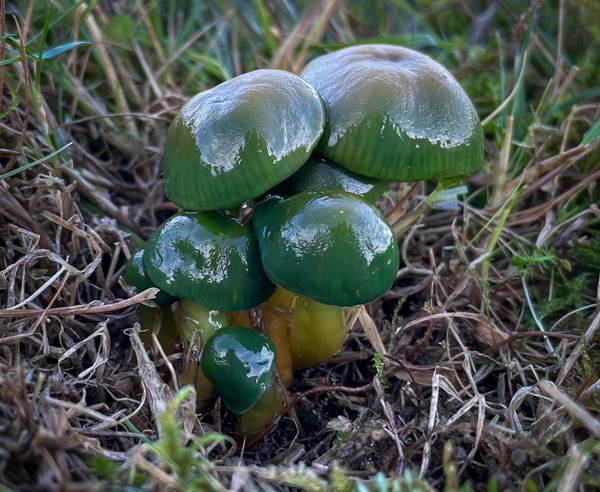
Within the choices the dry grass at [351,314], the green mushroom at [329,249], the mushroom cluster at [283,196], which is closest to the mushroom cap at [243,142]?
the mushroom cluster at [283,196]

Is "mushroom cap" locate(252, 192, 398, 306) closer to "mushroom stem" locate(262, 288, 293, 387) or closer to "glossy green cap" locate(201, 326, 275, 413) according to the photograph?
"glossy green cap" locate(201, 326, 275, 413)

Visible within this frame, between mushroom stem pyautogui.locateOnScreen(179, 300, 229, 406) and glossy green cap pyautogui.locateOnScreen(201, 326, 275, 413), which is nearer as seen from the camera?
glossy green cap pyautogui.locateOnScreen(201, 326, 275, 413)

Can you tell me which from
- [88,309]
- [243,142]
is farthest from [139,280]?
[243,142]

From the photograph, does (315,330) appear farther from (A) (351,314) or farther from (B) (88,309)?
(B) (88,309)

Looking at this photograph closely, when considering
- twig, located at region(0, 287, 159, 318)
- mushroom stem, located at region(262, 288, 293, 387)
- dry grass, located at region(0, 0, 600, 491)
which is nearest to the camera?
dry grass, located at region(0, 0, 600, 491)

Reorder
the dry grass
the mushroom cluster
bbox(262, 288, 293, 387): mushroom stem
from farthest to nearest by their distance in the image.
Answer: bbox(262, 288, 293, 387): mushroom stem, the mushroom cluster, the dry grass

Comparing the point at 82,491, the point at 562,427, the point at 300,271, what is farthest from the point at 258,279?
the point at 562,427

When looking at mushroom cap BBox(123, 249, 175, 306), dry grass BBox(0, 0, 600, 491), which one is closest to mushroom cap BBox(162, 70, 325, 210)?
mushroom cap BBox(123, 249, 175, 306)

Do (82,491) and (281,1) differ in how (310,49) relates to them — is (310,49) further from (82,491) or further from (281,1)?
(82,491)
